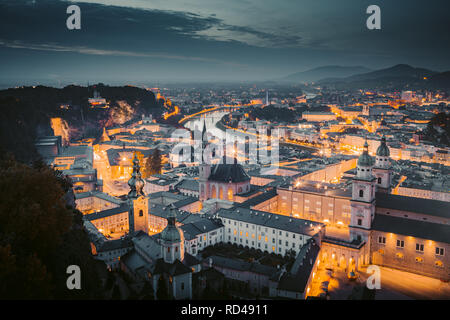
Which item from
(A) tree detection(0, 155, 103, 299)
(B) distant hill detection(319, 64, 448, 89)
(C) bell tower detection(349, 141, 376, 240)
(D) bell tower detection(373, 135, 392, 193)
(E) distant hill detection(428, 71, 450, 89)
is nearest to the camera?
(A) tree detection(0, 155, 103, 299)

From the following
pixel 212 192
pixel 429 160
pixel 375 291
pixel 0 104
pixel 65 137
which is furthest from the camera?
pixel 65 137

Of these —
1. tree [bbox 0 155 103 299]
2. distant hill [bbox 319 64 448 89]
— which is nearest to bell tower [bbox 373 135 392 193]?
tree [bbox 0 155 103 299]

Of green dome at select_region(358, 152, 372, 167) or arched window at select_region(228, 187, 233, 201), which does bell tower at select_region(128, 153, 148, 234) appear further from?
green dome at select_region(358, 152, 372, 167)

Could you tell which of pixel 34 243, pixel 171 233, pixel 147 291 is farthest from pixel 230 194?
pixel 34 243

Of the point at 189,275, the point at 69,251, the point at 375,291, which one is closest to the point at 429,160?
the point at 375,291

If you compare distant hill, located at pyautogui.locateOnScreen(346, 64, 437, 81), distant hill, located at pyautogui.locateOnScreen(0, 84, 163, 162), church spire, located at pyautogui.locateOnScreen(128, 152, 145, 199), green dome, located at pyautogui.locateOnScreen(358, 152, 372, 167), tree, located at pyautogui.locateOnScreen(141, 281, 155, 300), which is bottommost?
tree, located at pyautogui.locateOnScreen(141, 281, 155, 300)

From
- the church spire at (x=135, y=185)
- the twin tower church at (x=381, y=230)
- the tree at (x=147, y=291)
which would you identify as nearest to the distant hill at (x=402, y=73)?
the twin tower church at (x=381, y=230)

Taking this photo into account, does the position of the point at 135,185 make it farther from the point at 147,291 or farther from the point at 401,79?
the point at 401,79

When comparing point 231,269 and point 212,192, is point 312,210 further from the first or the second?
point 231,269
